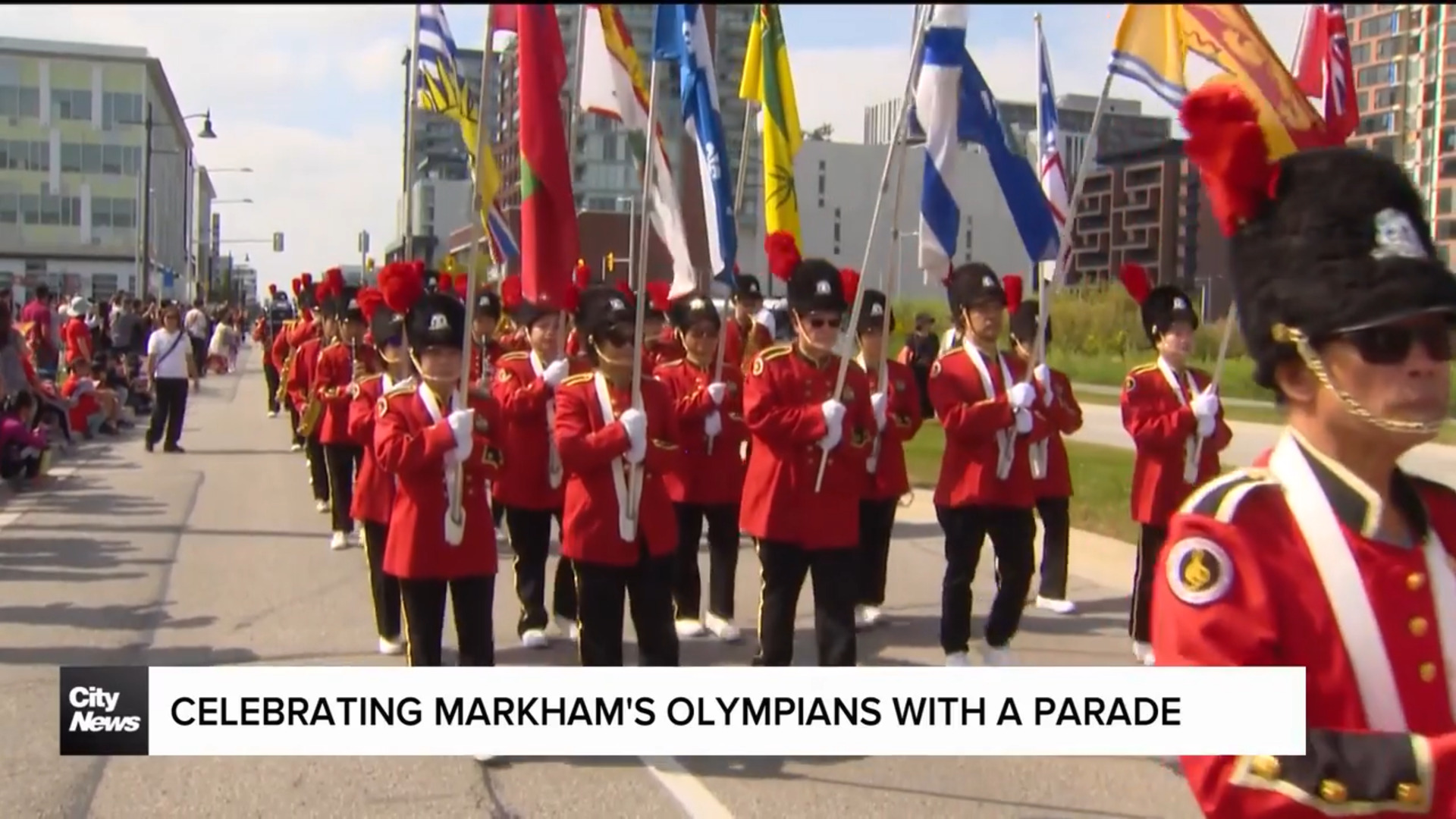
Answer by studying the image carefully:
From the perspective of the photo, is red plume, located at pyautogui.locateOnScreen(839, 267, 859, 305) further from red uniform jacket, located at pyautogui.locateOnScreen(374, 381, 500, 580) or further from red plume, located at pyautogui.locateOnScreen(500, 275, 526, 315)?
red plume, located at pyautogui.locateOnScreen(500, 275, 526, 315)

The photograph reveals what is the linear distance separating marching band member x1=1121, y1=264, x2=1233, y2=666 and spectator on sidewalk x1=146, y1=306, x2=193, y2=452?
13.1 metres

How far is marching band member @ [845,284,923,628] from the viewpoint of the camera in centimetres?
838

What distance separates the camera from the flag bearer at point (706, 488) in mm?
8250

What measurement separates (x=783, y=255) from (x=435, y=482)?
2.21 meters

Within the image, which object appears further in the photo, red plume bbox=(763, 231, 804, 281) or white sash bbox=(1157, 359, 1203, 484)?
white sash bbox=(1157, 359, 1203, 484)

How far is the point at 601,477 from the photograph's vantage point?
6.22m

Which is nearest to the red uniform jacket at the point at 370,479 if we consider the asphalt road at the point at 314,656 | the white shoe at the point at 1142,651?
the asphalt road at the point at 314,656

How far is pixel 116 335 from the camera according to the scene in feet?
76.9

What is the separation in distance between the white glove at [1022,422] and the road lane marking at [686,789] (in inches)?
94.8

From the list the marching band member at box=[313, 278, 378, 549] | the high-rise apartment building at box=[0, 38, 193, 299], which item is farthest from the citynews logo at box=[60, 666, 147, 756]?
the high-rise apartment building at box=[0, 38, 193, 299]

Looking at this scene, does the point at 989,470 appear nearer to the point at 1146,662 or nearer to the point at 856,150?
the point at 1146,662

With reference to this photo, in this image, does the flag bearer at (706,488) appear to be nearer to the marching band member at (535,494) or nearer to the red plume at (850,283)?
the marching band member at (535,494)

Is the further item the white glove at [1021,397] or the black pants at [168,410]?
the black pants at [168,410]

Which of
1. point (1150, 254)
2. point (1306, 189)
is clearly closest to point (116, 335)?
point (1306, 189)
